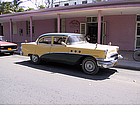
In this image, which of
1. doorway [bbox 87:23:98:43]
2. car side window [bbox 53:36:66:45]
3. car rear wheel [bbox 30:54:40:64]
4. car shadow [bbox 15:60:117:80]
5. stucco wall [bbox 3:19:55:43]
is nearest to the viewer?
car shadow [bbox 15:60:117:80]

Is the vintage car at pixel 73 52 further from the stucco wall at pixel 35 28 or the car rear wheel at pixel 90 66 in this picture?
the stucco wall at pixel 35 28

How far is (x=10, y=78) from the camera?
7477mm

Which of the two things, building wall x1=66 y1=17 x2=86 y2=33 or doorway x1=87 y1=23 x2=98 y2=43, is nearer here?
doorway x1=87 y1=23 x2=98 y2=43

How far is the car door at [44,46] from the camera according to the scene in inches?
379

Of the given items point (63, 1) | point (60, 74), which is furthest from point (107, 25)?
point (63, 1)

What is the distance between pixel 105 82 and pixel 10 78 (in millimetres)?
3522

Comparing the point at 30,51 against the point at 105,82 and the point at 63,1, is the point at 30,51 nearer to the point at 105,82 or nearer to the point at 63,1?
the point at 105,82

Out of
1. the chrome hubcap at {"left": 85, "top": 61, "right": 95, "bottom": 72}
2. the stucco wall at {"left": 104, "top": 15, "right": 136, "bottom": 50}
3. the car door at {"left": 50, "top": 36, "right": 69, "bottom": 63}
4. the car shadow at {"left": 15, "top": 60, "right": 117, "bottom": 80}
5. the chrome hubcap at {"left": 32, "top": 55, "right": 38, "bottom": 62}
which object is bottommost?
the car shadow at {"left": 15, "top": 60, "right": 117, "bottom": 80}

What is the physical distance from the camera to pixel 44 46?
9781 mm

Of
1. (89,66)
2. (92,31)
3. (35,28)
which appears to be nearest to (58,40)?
(89,66)

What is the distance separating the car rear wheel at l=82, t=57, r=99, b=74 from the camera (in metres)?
8.18

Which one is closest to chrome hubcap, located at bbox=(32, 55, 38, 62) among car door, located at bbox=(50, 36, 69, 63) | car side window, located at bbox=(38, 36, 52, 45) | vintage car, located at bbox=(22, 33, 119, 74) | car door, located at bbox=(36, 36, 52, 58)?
vintage car, located at bbox=(22, 33, 119, 74)

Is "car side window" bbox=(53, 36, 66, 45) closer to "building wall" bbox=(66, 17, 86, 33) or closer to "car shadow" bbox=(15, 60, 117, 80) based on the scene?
"car shadow" bbox=(15, 60, 117, 80)

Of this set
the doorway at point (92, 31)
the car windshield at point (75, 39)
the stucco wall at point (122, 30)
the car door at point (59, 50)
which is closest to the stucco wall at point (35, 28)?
the doorway at point (92, 31)
